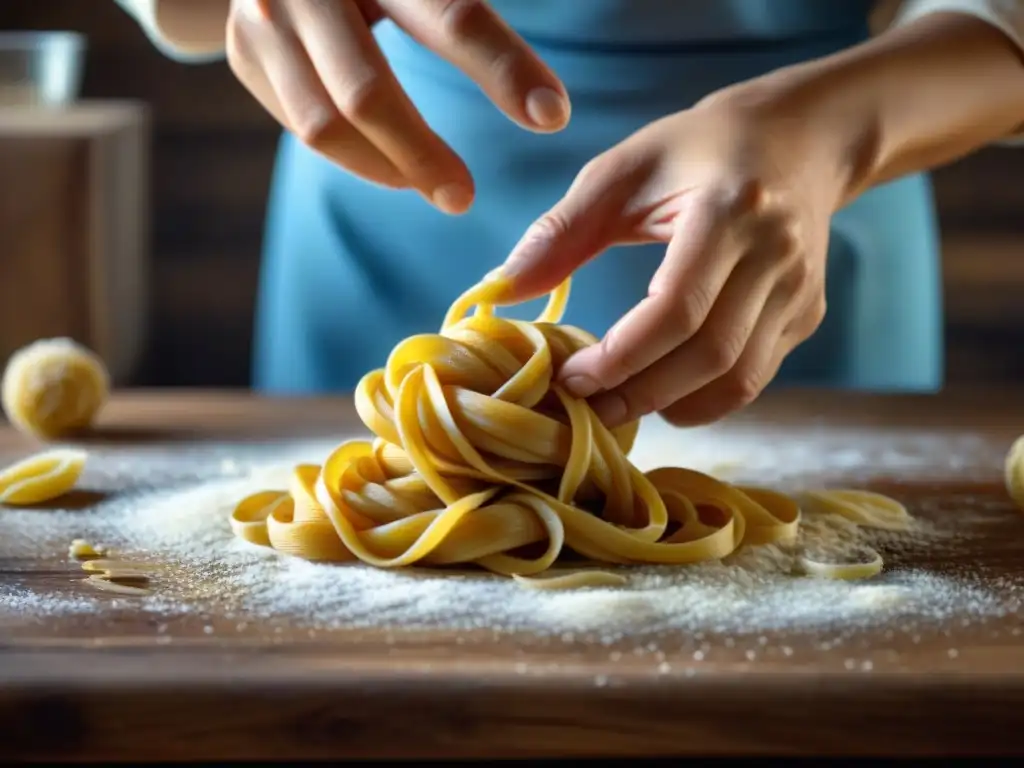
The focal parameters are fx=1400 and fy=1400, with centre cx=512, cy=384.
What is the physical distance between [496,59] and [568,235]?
19 centimetres

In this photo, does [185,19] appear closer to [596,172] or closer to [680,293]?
[596,172]

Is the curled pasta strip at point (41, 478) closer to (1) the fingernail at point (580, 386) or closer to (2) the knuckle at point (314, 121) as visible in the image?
(2) the knuckle at point (314, 121)

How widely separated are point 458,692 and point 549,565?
0.32 meters

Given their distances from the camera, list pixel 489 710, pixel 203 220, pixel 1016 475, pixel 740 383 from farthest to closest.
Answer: pixel 203 220
pixel 1016 475
pixel 740 383
pixel 489 710

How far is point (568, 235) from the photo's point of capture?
1397 mm

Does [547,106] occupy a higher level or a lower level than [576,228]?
higher

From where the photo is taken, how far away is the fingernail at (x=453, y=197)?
1.42 m

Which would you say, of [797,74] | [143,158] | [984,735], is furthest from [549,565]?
[143,158]

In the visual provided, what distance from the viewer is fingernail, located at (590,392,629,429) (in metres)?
1.47

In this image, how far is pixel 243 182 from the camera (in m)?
3.79

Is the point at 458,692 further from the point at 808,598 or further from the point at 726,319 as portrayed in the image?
the point at 726,319

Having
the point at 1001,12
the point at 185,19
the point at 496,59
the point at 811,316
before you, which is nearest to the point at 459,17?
the point at 496,59

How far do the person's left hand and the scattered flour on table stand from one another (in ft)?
0.65

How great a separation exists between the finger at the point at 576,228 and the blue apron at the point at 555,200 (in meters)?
0.72
